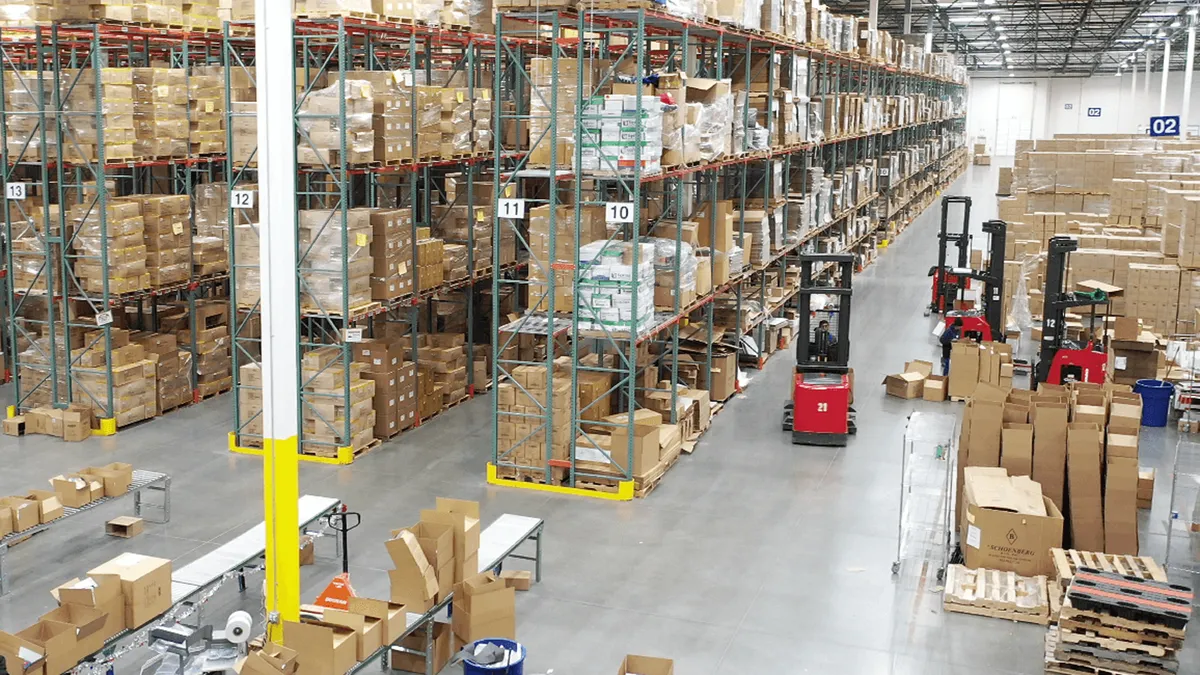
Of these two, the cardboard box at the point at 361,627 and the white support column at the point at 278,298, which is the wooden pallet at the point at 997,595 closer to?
the cardboard box at the point at 361,627

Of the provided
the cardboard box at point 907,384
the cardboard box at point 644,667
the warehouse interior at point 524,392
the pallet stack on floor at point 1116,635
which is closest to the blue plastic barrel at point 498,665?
the warehouse interior at point 524,392

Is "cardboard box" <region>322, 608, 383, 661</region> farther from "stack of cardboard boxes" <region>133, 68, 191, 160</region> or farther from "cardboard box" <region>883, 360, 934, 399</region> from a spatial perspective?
"cardboard box" <region>883, 360, 934, 399</region>

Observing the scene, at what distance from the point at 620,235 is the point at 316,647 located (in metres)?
6.87

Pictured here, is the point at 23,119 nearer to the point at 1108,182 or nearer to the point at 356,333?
the point at 356,333

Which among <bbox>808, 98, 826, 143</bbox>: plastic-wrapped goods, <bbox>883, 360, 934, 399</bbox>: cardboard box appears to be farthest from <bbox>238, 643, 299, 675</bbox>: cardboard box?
<bbox>808, 98, 826, 143</bbox>: plastic-wrapped goods

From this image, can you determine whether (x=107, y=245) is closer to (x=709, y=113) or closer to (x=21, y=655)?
(x=709, y=113)

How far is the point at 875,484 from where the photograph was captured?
11648 millimetres

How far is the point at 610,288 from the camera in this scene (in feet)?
36.0

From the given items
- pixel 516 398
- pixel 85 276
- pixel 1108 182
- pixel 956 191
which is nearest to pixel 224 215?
pixel 85 276

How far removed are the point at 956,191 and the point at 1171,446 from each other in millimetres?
35356

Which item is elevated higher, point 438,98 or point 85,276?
point 438,98

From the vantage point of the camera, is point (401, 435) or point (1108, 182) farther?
point (1108, 182)

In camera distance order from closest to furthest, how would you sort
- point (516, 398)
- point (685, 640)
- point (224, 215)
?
point (685, 640), point (516, 398), point (224, 215)

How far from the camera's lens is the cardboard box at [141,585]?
732 centimetres
